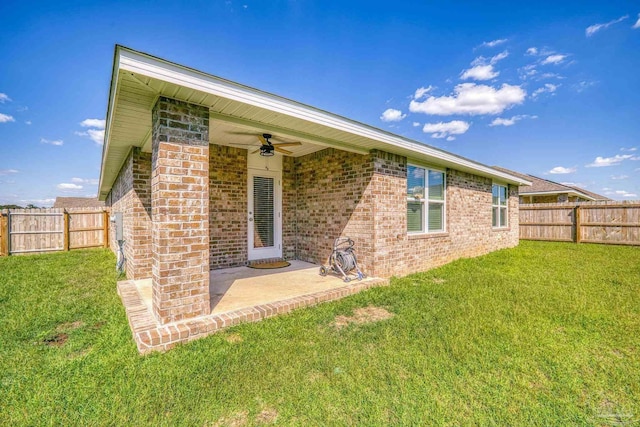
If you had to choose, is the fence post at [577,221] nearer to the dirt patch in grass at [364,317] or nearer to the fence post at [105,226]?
the dirt patch in grass at [364,317]

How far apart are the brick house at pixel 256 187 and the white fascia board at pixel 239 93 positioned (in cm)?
1

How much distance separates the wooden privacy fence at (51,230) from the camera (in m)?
9.49

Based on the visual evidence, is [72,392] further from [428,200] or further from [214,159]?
[428,200]

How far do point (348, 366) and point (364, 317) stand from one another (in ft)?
3.96

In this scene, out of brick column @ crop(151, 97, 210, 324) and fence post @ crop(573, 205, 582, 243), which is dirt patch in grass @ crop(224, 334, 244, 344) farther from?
fence post @ crop(573, 205, 582, 243)

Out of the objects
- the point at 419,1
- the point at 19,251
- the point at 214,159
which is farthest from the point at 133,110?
the point at 19,251

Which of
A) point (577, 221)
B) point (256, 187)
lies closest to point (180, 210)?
point (256, 187)

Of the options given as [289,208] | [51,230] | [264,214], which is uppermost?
[289,208]

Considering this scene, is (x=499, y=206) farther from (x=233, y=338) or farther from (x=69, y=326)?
(x=69, y=326)

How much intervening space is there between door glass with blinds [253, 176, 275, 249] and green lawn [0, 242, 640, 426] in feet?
9.55

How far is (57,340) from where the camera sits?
3.01 meters

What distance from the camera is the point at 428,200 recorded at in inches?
255

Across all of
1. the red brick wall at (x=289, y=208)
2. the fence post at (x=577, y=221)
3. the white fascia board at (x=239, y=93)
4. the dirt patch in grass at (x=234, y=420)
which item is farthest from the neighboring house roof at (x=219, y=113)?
the fence post at (x=577, y=221)

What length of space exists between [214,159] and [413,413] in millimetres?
5383
